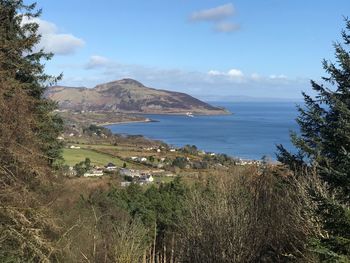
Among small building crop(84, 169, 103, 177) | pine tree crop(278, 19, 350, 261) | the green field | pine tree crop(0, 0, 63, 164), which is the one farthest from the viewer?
the green field

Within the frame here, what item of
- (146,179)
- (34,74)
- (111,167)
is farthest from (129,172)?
(34,74)

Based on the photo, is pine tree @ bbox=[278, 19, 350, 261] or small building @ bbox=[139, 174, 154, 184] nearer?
pine tree @ bbox=[278, 19, 350, 261]

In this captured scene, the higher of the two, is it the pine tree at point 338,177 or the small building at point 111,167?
the pine tree at point 338,177

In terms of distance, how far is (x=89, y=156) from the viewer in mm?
57156

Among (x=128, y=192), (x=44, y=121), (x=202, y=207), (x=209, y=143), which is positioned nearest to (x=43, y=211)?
(x=202, y=207)

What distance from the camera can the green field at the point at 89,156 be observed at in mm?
52969

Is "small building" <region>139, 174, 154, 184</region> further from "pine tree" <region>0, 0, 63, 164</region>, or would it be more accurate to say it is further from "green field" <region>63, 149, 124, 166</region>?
"pine tree" <region>0, 0, 63, 164</region>

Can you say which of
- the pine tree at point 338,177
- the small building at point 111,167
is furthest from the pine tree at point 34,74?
the small building at point 111,167

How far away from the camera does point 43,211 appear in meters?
9.80

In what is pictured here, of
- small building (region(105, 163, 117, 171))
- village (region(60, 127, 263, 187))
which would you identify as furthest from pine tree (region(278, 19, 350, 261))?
small building (region(105, 163, 117, 171))

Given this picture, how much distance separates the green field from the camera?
52969 mm

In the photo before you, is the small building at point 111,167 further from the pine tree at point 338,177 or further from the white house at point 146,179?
the pine tree at point 338,177

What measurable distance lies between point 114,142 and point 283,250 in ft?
209

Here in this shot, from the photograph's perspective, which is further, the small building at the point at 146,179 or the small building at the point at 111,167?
the small building at the point at 111,167
